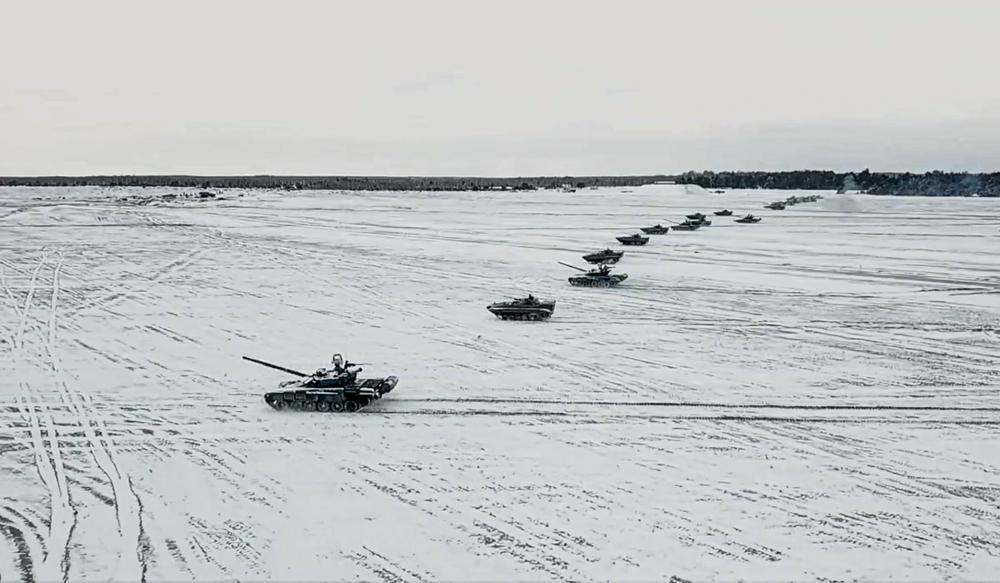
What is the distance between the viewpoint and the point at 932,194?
137 meters

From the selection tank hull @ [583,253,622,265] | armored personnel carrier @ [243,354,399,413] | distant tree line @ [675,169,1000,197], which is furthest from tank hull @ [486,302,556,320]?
distant tree line @ [675,169,1000,197]

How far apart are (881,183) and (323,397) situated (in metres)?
164

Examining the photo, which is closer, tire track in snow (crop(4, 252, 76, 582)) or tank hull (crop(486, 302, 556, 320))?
tire track in snow (crop(4, 252, 76, 582))

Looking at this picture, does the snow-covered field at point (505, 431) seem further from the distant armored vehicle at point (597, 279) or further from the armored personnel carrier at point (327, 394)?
the distant armored vehicle at point (597, 279)

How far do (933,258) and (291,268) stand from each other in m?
33.0

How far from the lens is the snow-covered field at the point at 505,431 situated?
10.5m

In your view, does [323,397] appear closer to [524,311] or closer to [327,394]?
[327,394]

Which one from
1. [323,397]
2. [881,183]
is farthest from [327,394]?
[881,183]

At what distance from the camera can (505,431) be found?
15070 mm

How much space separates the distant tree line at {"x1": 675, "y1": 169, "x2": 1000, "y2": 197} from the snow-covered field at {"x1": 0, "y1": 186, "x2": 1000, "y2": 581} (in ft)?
397

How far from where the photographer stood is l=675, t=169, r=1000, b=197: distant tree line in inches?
5497

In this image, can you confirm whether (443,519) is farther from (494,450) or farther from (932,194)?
(932,194)

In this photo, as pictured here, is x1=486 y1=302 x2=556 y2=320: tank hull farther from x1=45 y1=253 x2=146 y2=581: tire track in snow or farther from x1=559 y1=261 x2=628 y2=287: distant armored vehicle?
x1=45 y1=253 x2=146 y2=581: tire track in snow

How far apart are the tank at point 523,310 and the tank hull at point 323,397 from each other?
923 cm
